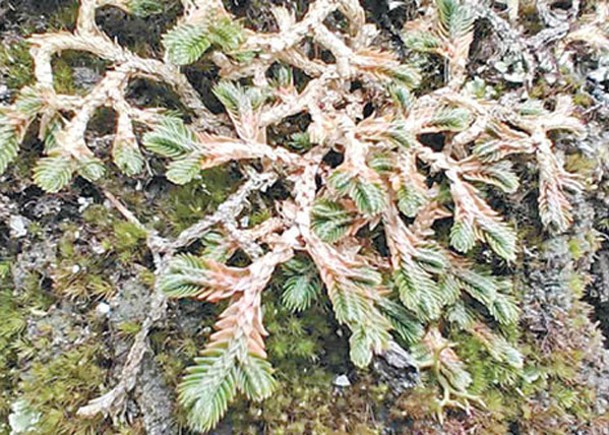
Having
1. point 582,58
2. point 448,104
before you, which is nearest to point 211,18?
point 448,104

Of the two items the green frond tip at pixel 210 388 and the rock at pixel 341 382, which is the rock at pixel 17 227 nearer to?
the green frond tip at pixel 210 388

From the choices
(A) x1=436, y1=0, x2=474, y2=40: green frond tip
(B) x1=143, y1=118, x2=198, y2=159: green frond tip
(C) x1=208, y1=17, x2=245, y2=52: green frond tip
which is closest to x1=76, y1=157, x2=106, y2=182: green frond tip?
(B) x1=143, y1=118, x2=198, y2=159: green frond tip

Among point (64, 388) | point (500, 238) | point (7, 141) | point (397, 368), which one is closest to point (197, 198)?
point (7, 141)

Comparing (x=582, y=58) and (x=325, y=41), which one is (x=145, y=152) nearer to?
(x=325, y=41)

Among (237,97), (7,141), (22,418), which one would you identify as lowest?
(22,418)

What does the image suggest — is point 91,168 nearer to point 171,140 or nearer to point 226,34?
point 171,140

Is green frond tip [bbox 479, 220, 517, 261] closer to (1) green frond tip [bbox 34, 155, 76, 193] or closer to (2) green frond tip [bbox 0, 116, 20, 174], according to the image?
(1) green frond tip [bbox 34, 155, 76, 193]
